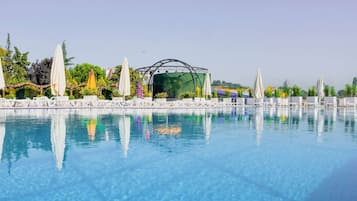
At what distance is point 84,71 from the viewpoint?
140 ft

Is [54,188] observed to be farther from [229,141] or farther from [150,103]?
[150,103]

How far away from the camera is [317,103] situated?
31812mm

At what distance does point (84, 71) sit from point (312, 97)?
98.0 feet

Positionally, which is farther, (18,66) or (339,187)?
(18,66)

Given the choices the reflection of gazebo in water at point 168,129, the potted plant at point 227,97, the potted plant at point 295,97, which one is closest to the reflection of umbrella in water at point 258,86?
the potted plant at point 227,97

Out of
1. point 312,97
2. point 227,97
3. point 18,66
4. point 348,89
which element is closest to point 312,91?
point 312,97

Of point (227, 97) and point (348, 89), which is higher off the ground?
point (348, 89)

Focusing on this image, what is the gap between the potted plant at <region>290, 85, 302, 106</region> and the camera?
3218cm

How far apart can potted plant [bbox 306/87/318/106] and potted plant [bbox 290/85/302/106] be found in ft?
3.54

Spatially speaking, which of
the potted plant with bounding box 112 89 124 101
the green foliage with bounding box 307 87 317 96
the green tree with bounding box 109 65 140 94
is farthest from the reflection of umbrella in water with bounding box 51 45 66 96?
the green foliage with bounding box 307 87 317 96

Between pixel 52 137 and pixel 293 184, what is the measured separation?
6.02 m

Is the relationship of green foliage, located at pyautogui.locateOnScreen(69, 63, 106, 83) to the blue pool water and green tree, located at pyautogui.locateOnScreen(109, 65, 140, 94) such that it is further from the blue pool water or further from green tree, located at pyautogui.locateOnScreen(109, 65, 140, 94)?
the blue pool water

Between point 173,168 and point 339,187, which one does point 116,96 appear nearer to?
point 173,168

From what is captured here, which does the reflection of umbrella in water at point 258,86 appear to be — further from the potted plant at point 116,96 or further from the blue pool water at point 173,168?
the blue pool water at point 173,168
